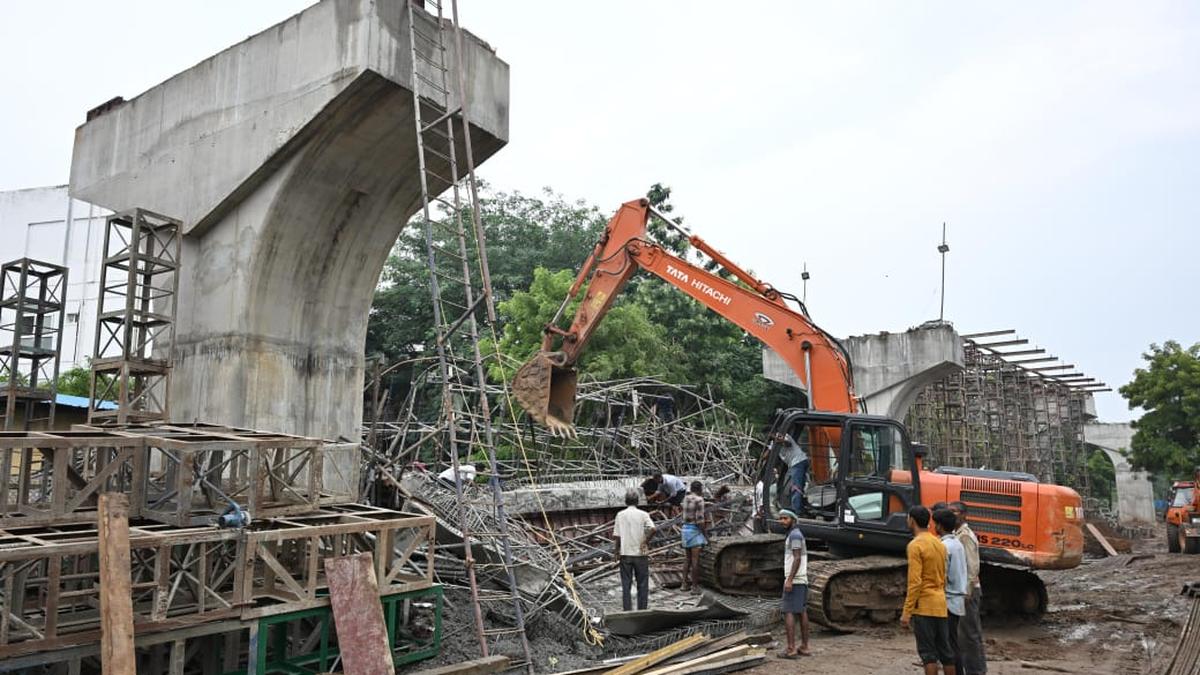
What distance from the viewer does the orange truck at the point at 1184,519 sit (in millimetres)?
23062

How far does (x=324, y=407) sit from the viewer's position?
12.0m

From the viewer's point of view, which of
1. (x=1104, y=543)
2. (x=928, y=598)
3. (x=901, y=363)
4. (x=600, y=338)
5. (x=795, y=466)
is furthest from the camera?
(x=600, y=338)

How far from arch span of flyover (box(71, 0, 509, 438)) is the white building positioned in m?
27.1

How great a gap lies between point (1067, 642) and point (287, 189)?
462 inches

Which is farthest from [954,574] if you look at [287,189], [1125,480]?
[1125,480]

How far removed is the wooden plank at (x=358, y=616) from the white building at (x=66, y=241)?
32186 millimetres

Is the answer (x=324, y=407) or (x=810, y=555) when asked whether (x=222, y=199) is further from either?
(x=810, y=555)

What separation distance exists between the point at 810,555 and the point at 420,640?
553cm

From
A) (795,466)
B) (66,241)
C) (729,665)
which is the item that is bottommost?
(729,665)

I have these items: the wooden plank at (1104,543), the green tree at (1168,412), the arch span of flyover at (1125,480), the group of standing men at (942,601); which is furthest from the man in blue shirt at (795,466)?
the arch span of flyover at (1125,480)

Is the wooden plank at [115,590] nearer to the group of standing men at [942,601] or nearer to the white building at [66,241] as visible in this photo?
the group of standing men at [942,601]

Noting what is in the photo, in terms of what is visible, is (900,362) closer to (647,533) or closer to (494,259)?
(647,533)

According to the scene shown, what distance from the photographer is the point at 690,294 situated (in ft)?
42.6

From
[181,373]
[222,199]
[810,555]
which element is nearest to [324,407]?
[181,373]
